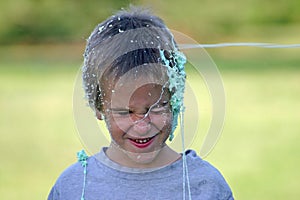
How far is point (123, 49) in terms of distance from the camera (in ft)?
6.66

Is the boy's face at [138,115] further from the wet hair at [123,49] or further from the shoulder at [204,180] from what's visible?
the shoulder at [204,180]

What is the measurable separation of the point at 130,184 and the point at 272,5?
1692cm

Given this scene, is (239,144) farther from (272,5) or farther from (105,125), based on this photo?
(272,5)

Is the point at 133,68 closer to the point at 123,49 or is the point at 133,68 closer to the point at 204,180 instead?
the point at 123,49

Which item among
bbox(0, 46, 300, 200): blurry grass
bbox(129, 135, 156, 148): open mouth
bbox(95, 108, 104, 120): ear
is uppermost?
bbox(0, 46, 300, 200): blurry grass

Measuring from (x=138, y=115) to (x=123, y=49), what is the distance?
0.17 meters

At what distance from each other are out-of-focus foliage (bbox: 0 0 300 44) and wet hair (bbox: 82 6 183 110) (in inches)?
598

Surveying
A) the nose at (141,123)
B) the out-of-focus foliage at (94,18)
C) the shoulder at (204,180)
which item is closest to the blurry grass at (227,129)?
the shoulder at (204,180)

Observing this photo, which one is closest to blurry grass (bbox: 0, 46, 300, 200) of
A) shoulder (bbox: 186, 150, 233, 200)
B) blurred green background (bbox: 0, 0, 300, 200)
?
blurred green background (bbox: 0, 0, 300, 200)

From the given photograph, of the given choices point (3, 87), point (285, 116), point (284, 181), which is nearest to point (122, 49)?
point (284, 181)

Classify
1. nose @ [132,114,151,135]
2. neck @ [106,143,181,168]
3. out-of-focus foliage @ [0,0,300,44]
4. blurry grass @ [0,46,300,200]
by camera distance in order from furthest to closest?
out-of-focus foliage @ [0,0,300,44] < blurry grass @ [0,46,300,200] < neck @ [106,143,181,168] < nose @ [132,114,151,135]

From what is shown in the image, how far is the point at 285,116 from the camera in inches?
352

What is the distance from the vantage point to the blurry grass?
19.1 feet

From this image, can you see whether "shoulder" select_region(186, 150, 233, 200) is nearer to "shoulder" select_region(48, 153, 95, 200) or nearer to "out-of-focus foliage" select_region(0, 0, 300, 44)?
"shoulder" select_region(48, 153, 95, 200)
